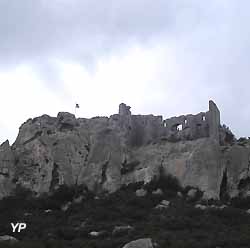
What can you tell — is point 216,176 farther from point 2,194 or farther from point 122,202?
point 2,194

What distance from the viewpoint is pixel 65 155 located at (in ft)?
271

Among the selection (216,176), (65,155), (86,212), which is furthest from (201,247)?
(65,155)

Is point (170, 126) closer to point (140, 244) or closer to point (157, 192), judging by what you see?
point (157, 192)

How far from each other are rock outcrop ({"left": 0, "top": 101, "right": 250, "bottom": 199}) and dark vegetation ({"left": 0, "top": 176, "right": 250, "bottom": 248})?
2172 mm

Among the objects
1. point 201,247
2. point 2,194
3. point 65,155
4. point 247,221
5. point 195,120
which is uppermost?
point 195,120

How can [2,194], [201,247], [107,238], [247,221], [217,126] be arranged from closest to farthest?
[201,247] → [107,238] → [247,221] → [2,194] → [217,126]

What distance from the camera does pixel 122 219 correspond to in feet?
218

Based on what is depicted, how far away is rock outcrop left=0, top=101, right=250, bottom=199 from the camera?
7894 centimetres

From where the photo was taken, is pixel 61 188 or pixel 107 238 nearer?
pixel 107 238

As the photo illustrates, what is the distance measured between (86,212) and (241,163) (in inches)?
836

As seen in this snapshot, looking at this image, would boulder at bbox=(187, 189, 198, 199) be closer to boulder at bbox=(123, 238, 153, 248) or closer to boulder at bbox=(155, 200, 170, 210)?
boulder at bbox=(155, 200, 170, 210)

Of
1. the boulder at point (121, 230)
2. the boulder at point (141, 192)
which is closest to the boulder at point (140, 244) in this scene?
the boulder at point (121, 230)

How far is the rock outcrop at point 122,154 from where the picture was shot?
78.9m

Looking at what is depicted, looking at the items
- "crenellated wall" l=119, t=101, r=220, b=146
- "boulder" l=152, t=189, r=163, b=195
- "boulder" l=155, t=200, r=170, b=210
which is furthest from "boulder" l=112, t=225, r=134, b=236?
"crenellated wall" l=119, t=101, r=220, b=146
